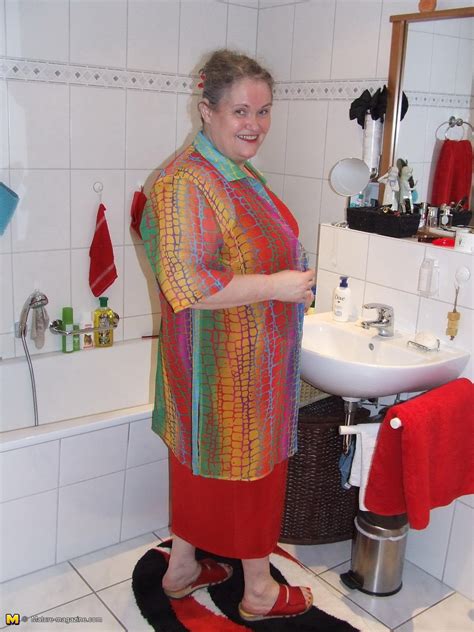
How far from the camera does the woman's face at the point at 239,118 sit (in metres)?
1.54

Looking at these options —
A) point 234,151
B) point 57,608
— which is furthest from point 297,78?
point 57,608

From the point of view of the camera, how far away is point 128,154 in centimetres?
286

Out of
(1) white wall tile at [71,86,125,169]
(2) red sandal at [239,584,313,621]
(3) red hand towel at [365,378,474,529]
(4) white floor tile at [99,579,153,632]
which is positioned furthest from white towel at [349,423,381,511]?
(1) white wall tile at [71,86,125,169]

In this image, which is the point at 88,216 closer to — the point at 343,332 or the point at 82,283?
the point at 82,283

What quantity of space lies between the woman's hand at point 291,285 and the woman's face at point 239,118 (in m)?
0.30

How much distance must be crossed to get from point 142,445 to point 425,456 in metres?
0.93

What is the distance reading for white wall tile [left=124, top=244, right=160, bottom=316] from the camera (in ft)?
9.77

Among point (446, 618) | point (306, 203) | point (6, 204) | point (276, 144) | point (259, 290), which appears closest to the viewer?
point (259, 290)

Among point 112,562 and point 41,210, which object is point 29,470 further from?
point 41,210

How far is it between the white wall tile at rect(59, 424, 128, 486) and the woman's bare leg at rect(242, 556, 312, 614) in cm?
56

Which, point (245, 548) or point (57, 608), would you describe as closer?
point (245, 548)

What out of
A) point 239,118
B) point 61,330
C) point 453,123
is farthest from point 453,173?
point 61,330

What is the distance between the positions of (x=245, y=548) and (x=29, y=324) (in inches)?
55.5

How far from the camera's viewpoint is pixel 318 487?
218 centimetres
